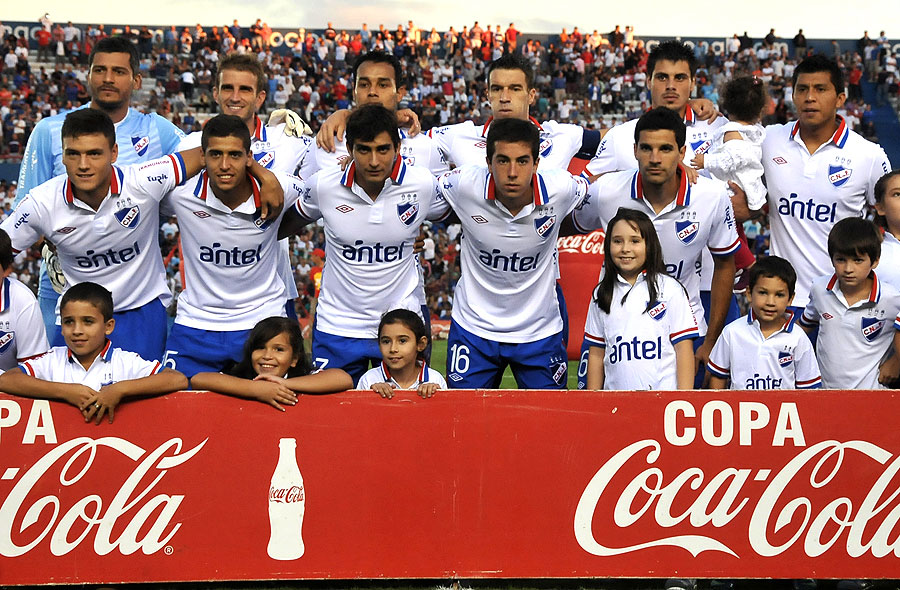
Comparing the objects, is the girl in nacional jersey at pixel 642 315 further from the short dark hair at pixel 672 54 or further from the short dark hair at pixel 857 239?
the short dark hair at pixel 672 54

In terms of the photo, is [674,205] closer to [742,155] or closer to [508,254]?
[742,155]

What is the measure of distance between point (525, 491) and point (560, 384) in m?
1.48

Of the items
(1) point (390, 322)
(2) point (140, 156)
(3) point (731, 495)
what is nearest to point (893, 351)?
(3) point (731, 495)

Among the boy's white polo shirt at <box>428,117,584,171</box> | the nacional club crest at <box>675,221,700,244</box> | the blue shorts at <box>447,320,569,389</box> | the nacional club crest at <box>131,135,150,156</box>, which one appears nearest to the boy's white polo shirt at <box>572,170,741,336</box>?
the nacional club crest at <box>675,221,700,244</box>

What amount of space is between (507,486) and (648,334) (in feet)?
3.88

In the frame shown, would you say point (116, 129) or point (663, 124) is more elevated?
point (663, 124)

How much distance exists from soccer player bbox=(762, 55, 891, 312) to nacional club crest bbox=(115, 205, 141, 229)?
12.7 feet

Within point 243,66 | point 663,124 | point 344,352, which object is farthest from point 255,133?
point 663,124

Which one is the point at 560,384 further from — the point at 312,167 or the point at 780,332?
the point at 312,167

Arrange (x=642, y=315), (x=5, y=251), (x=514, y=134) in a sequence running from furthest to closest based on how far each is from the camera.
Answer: (x=514, y=134) < (x=5, y=251) < (x=642, y=315)

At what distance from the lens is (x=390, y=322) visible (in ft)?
17.9

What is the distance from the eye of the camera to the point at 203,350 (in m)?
5.85

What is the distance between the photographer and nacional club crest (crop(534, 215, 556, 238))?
5691 millimetres

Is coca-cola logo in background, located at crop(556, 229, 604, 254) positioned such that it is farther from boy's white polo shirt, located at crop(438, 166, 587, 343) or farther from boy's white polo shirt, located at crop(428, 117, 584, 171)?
boy's white polo shirt, located at crop(438, 166, 587, 343)
